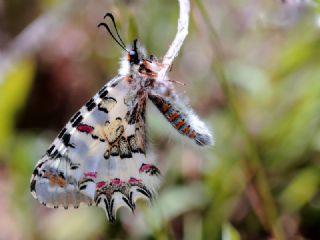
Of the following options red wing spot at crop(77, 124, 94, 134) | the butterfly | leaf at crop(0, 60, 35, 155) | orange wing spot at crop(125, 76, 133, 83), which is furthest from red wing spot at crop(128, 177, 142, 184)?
leaf at crop(0, 60, 35, 155)

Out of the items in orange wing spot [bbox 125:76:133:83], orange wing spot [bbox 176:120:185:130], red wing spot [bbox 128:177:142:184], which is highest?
orange wing spot [bbox 125:76:133:83]

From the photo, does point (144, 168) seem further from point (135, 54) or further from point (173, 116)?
point (135, 54)

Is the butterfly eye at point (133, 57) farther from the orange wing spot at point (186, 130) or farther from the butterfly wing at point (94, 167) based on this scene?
the orange wing spot at point (186, 130)

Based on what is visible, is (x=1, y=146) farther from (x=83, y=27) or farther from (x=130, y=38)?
(x=130, y=38)

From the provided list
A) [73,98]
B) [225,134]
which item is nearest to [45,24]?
Answer: [73,98]

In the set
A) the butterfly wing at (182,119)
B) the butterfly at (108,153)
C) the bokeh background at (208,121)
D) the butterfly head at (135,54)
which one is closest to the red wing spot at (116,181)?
the butterfly at (108,153)

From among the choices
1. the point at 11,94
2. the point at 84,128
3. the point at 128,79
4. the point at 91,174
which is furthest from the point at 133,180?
the point at 11,94

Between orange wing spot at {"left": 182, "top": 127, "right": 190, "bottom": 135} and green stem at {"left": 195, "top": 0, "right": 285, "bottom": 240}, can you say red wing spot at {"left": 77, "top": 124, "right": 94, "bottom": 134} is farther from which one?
green stem at {"left": 195, "top": 0, "right": 285, "bottom": 240}
